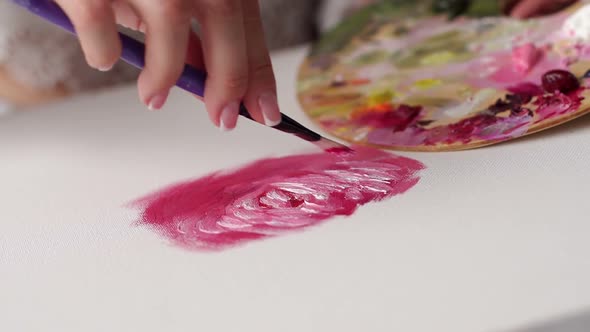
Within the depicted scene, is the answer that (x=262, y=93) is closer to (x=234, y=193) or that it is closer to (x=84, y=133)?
(x=234, y=193)

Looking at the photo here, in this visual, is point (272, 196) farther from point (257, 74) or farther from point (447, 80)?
point (447, 80)

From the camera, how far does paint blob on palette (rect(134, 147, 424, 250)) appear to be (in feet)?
1.71

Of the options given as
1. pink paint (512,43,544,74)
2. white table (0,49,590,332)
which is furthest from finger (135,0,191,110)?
pink paint (512,43,544,74)

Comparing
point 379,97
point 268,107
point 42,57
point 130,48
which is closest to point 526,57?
point 379,97

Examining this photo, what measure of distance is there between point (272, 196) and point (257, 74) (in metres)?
0.10

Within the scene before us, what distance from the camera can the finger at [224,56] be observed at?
1.70 ft

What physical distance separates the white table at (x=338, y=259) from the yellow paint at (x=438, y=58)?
0.62 ft

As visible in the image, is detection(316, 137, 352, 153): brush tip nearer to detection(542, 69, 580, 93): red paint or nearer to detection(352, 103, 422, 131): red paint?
detection(352, 103, 422, 131): red paint

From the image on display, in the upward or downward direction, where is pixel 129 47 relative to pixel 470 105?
downward

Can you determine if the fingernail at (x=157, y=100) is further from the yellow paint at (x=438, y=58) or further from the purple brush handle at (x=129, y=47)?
the yellow paint at (x=438, y=58)

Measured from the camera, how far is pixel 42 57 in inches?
34.9

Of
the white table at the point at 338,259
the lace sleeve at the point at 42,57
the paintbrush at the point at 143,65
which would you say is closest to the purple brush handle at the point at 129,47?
the paintbrush at the point at 143,65

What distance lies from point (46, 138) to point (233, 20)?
341mm

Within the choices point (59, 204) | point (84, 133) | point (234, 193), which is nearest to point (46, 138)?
point (84, 133)
